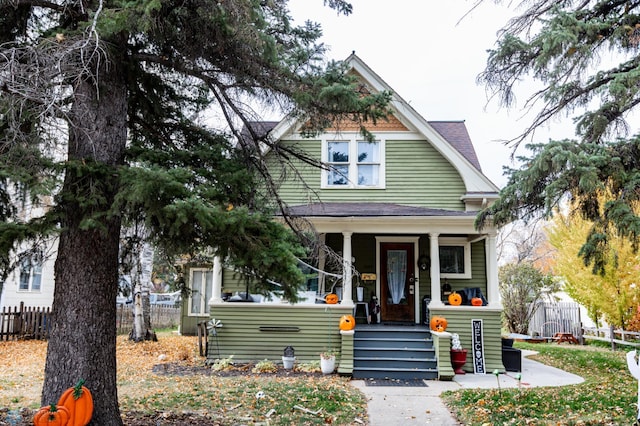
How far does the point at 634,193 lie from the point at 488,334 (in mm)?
5337

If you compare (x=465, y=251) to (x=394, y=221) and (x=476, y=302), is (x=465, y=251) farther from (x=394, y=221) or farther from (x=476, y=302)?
(x=394, y=221)

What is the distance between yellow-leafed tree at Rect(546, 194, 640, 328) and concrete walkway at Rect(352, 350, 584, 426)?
579cm

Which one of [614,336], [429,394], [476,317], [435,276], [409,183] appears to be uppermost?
[409,183]

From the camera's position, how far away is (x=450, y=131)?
15062mm

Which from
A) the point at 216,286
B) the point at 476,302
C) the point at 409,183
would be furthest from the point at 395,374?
the point at 409,183

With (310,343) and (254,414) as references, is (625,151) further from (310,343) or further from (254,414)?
(310,343)

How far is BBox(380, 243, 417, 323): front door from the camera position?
508 inches

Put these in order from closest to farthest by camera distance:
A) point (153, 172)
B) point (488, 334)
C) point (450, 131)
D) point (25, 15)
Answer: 1. point (153, 172)
2. point (25, 15)
3. point (488, 334)
4. point (450, 131)

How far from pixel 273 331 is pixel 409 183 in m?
5.09

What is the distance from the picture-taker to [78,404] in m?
4.77

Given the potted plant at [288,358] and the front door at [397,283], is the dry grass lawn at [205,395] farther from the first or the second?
the front door at [397,283]

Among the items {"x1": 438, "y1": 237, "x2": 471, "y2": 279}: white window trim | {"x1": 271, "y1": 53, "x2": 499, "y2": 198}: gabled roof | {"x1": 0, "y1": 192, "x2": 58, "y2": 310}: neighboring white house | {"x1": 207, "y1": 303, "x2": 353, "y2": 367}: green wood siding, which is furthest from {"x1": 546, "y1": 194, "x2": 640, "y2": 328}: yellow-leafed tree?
{"x1": 0, "y1": 192, "x2": 58, "y2": 310}: neighboring white house

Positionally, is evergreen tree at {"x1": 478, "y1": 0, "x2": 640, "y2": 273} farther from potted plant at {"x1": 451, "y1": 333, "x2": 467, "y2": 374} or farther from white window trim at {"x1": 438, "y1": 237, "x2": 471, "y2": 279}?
white window trim at {"x1": 438, "y1": 237, "x2": 471, "y2": 279}

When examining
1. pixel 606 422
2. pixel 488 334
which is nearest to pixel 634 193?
pixel 606 422
